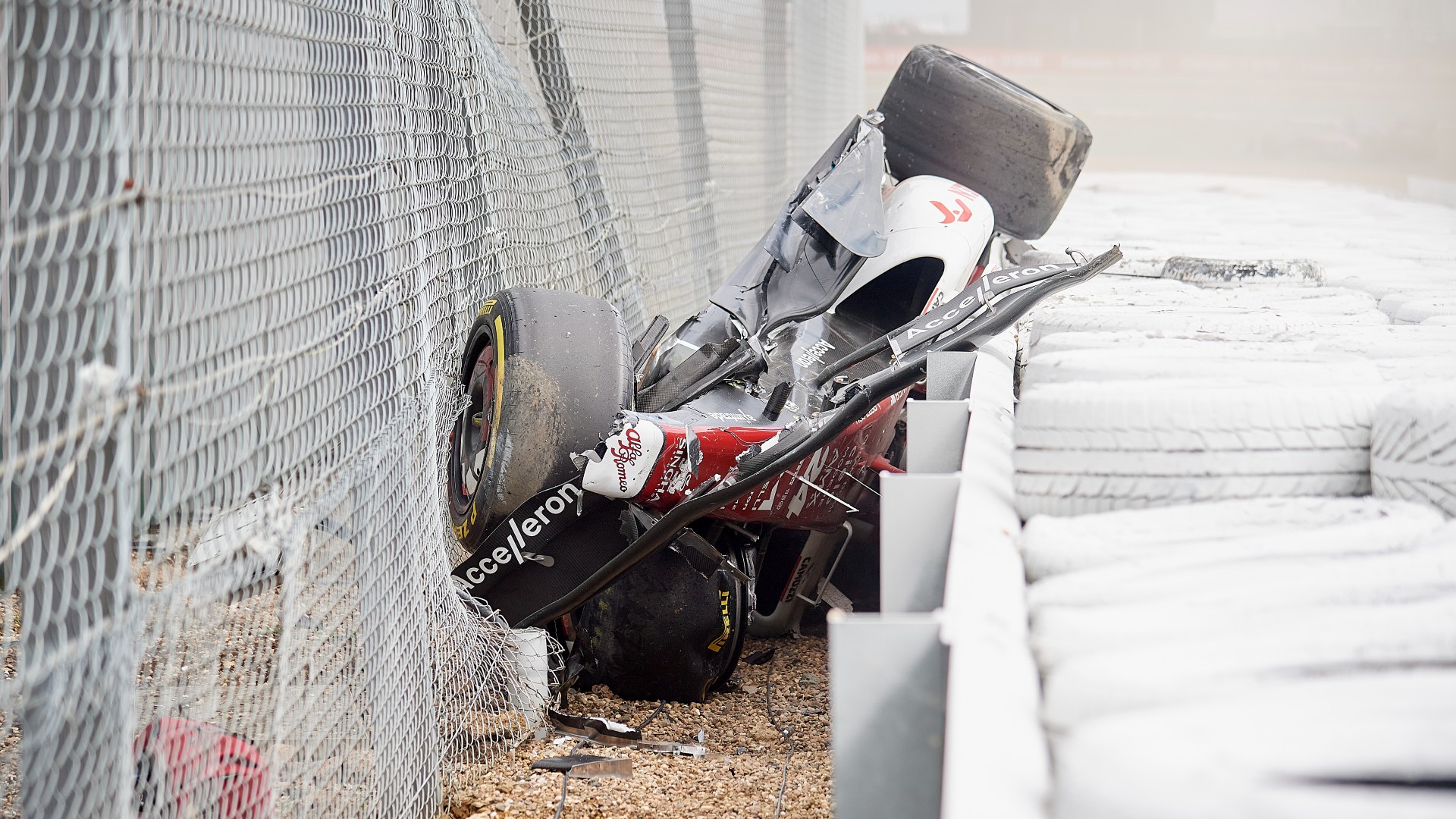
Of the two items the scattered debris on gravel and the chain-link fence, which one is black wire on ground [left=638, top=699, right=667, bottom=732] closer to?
the scattered debris on gravel

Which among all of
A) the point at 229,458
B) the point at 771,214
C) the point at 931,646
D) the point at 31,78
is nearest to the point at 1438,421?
the point at 931,646

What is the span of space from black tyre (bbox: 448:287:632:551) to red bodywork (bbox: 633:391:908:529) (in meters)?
0.24

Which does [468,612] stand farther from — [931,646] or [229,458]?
[931,646]

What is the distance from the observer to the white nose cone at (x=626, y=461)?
9.34 feet

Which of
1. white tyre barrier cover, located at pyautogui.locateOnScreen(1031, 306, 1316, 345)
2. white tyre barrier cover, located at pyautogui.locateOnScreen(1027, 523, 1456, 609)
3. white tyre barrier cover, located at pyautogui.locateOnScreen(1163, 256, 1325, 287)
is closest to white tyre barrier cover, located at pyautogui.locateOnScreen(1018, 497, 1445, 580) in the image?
white tyre barrier cover, located at pyautogui.locateOnScreen(1027, 523, 1456, 609)

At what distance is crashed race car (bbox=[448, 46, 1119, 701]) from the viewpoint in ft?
9.63

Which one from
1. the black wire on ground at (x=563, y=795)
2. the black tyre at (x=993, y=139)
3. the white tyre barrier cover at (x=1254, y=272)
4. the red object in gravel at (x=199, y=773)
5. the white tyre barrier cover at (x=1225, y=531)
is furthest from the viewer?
the black tyre at (x=993, y=139)

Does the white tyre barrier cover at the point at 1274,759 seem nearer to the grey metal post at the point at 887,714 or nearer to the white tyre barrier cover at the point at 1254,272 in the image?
the grey metal post at the point at 887,714

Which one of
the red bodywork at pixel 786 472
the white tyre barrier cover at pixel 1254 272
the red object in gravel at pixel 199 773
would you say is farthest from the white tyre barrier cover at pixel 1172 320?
the red object in gravel at pixel 199 773

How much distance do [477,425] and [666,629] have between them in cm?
87

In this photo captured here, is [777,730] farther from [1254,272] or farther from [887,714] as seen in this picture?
[1254,272]

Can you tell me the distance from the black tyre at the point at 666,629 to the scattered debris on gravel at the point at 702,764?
87mm

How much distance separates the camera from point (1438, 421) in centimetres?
160

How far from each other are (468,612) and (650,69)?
11.1ft
